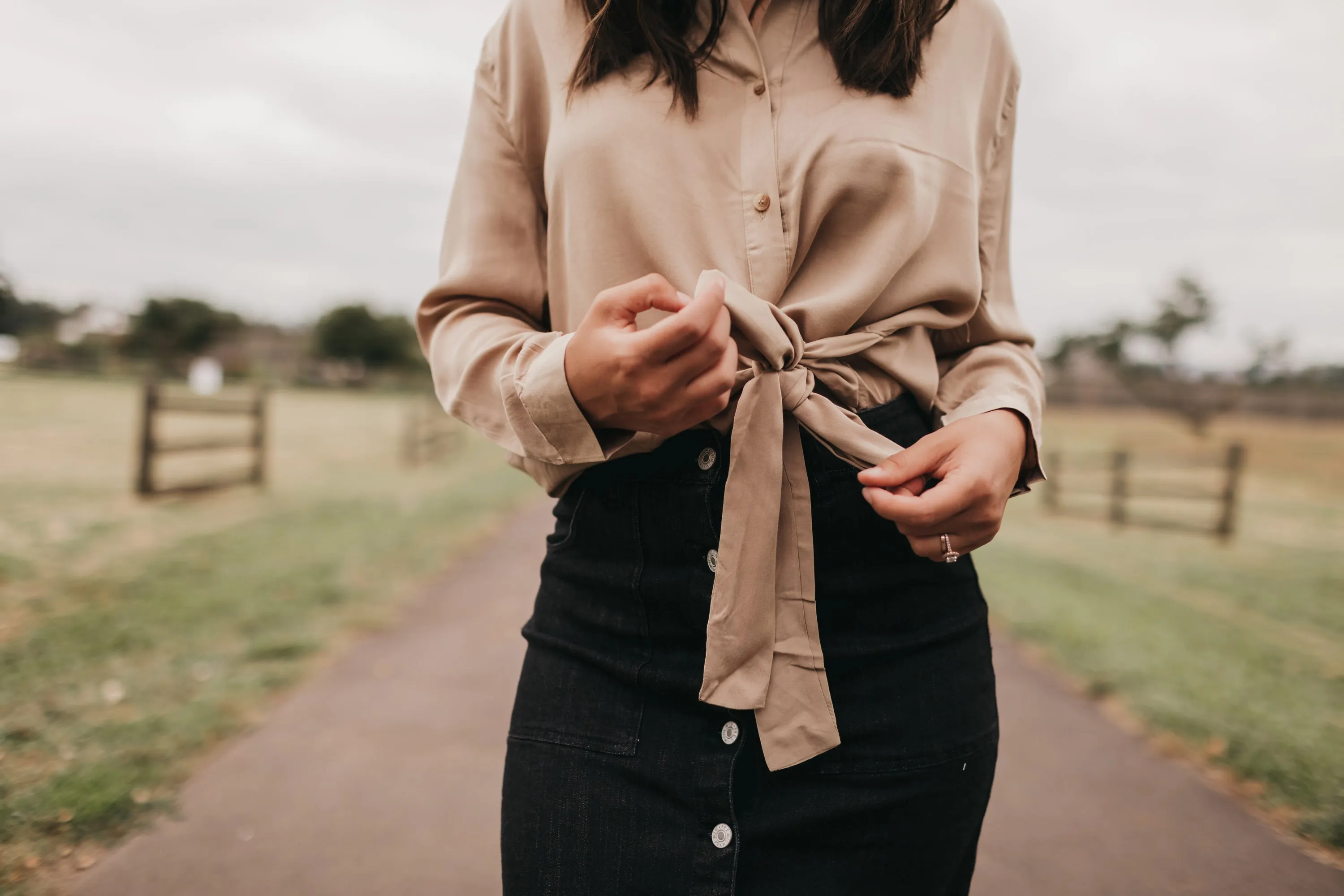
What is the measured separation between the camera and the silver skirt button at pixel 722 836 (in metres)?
0.99

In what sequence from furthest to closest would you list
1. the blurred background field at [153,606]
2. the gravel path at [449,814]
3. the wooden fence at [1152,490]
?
1. the wooden fence at [1152,490]
2. the blurred background field at [153,606]
3. the gravel path at [449,814]

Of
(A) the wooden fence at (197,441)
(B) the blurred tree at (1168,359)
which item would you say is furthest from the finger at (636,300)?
(B) the blurred tree at (1168,359)

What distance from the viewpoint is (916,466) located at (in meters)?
0.98

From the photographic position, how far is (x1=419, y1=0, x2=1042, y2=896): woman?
3.27ft

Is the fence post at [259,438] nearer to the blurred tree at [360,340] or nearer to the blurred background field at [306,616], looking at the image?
the blurred background field at [306,616]

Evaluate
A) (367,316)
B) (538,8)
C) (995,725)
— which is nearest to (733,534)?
(995,725)

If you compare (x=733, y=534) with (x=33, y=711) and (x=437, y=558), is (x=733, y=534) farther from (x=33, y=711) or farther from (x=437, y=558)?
(x=437, y=558)

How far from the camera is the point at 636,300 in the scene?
0.86 m

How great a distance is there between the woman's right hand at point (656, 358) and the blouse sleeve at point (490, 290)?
14 cm

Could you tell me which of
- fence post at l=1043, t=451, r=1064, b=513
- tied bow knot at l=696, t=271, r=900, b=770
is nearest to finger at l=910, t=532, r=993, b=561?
tied bow knot at l=696, t=271, r=900, b=770

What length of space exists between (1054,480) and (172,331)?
179ft

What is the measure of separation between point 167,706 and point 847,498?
11.8 feet

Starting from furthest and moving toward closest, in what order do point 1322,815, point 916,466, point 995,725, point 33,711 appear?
point 33,711, point 1322,815, point 995,725, point 916,466

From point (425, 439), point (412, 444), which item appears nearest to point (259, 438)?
point (412, 444)
